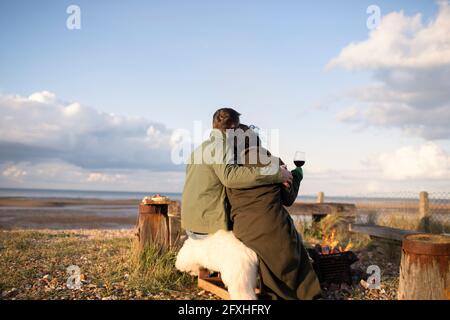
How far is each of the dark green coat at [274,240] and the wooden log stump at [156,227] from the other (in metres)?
1.75

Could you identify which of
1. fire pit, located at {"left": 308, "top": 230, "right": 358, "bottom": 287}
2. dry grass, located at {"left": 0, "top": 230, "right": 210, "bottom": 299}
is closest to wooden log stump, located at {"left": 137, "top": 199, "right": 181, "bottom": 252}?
dry grass, located at {"left": 0, "top": 230, "right": 210, "bottom": 299}

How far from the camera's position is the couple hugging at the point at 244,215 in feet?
14.4

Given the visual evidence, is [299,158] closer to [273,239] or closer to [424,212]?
[273,239]

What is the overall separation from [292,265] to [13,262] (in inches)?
175

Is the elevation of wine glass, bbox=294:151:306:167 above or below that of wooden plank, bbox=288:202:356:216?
above

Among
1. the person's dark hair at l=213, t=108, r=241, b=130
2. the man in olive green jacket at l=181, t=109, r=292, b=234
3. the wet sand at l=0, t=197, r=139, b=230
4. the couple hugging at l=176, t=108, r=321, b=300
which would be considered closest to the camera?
the couple hugging at l=176, t=108, r=321, b=300

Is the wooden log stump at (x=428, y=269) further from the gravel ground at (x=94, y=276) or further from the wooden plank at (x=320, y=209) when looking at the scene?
the wooden plank at (x=320, y=209)

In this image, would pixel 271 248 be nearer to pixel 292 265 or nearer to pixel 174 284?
pixel 292 265

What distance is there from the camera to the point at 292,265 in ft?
14.6

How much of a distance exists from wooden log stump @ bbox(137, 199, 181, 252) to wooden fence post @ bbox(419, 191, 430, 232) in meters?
6.92

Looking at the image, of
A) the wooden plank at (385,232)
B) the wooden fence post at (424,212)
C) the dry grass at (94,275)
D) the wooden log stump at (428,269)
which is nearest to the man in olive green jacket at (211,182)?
the dry grass at (94,275)

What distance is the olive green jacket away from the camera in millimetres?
4480

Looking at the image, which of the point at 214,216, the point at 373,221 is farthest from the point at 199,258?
the point at 373,221

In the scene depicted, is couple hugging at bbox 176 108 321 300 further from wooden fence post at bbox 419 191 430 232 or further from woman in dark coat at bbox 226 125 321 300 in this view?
wooden fence post at bbox 419 191 430 232
